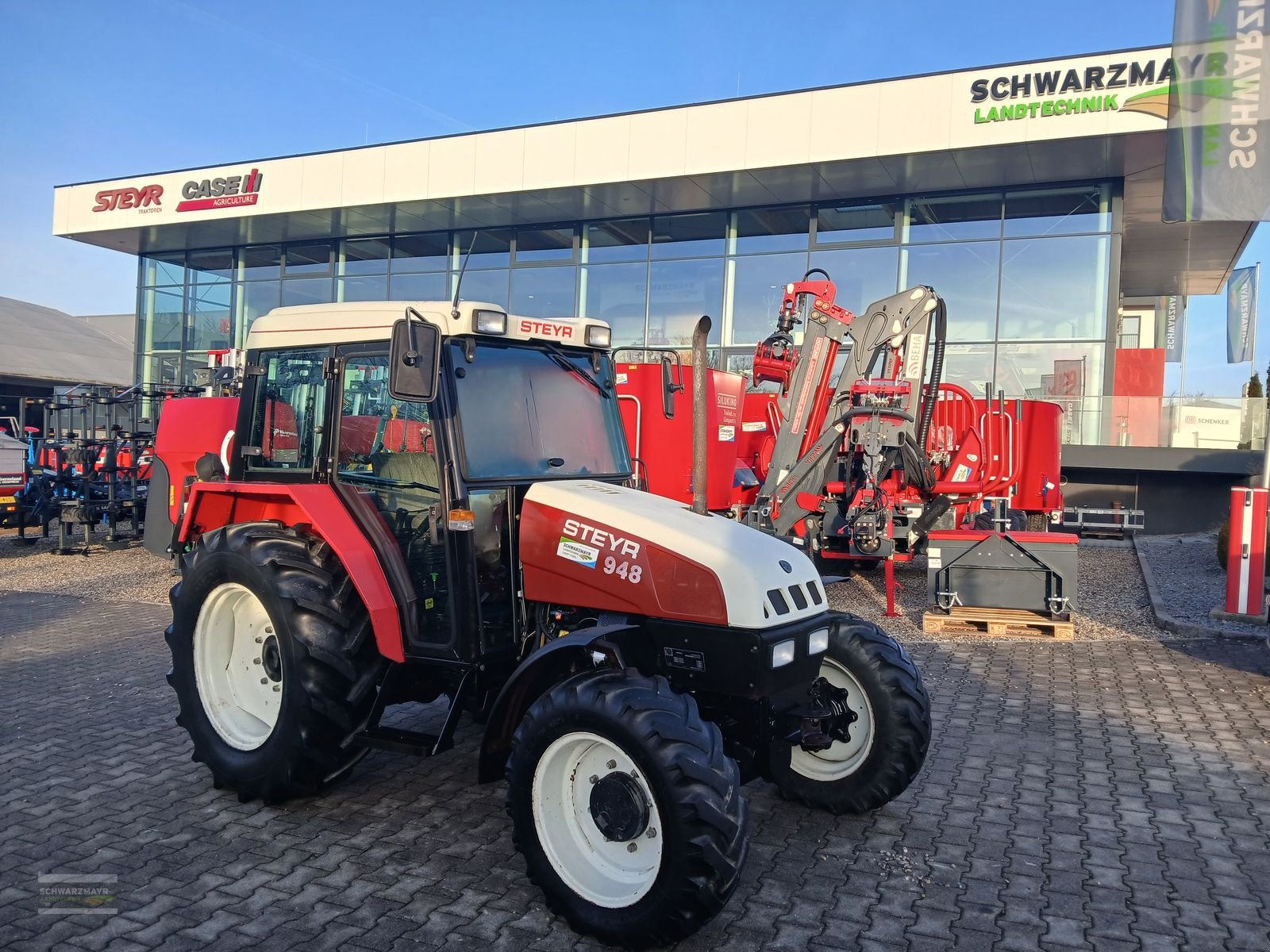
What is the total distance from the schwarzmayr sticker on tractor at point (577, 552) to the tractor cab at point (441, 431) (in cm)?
33

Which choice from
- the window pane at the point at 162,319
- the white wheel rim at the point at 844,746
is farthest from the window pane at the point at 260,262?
the white wheel rim at the point at 844,746

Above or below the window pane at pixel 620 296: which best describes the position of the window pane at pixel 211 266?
above

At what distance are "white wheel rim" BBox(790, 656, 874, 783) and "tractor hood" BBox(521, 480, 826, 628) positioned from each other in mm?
580

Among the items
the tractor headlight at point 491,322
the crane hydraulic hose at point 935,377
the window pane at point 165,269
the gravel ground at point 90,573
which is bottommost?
the gravel ground at point 90,573

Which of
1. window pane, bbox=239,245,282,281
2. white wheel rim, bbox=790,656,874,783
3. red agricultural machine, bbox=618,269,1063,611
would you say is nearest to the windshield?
white wheel rim, bbox=790,656,874,783

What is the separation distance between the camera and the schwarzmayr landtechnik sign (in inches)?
566

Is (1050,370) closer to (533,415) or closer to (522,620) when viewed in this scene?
(533,415)

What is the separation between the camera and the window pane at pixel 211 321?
80.0ft

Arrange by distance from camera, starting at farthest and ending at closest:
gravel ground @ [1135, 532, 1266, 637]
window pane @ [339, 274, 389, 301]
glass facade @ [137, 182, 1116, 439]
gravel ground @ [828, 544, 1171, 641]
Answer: window pane @ [339, 274, 389, 301] < glass facade @ [137, 182, 1116, 439] < gravel ground @ [1135, 532, 1266, 637] < gravel ground @ [828, 544, 1171, 641]

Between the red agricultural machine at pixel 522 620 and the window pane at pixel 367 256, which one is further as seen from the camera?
the window pane at pixel 367 256

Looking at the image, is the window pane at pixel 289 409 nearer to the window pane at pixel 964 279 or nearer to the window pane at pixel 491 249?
the window pane at pixel 964 279

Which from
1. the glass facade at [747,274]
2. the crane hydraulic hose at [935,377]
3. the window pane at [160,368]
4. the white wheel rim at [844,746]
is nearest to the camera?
the white wheel rim at [844,746]

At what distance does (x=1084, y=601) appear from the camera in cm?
1042

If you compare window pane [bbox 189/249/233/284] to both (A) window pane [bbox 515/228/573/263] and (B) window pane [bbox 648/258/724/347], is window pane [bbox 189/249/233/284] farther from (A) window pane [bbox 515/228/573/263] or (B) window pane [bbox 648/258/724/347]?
(B) window pane [bbox 648/258/724/347]
